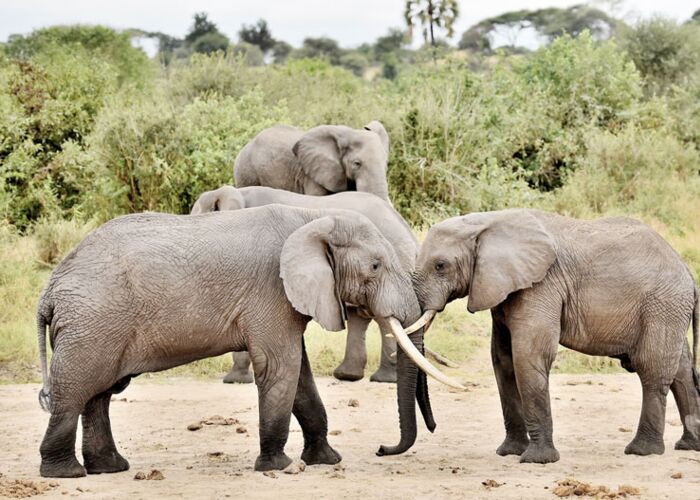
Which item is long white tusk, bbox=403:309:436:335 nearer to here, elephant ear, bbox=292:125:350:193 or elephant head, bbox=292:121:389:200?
elephant head, bbox=292:121:389:200

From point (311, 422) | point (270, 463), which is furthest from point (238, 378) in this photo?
point (270, 463)

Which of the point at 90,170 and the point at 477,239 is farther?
the point at 90,170

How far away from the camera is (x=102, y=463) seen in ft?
22.8

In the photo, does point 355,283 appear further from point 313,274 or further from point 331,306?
point 313,274

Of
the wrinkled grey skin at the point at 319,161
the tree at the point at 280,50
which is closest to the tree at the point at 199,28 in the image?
the tree at the point at 280,50

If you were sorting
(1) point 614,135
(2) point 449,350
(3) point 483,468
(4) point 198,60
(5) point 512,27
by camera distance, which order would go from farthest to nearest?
(5) point 512,27 → (4) point 198,60 → (1) point 614,135 → (2) point 449,350 → (3) point 483,468

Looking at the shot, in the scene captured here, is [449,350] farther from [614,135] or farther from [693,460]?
[614,135]

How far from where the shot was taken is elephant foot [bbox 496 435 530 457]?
7.49 meters

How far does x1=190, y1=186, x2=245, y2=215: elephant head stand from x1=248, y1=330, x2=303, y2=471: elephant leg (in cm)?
297

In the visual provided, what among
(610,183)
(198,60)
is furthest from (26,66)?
(610,183)

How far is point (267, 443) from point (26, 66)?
14474 millimetres

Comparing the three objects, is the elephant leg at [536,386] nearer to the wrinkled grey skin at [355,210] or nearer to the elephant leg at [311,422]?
the elephant leg at [311,422]

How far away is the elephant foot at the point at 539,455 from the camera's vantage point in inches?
279

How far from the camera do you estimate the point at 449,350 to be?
11.4 m
